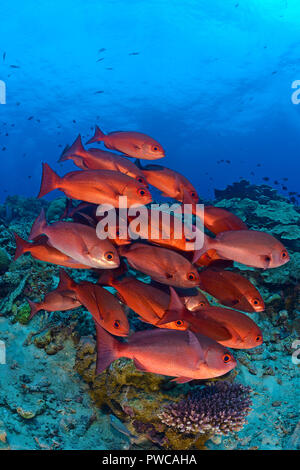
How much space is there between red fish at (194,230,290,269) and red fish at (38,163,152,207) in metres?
0.87

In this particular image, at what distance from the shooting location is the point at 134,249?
289cm

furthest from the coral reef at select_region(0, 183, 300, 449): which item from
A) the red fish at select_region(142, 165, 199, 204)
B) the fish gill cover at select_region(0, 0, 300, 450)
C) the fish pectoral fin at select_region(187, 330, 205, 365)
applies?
the red fish at select_region(142, 165, 199, 204)

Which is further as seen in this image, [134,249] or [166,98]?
[166,98]

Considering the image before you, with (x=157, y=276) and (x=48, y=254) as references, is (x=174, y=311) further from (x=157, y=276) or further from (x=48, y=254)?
(x=48, y=254)

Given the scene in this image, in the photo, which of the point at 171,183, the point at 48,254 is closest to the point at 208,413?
the point at 48,254

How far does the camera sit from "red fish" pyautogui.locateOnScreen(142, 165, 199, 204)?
3354 millimetres

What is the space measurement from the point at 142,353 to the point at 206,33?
40425mm

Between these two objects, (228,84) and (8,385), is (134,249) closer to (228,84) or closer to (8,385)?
(8,385)

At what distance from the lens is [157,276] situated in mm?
2840

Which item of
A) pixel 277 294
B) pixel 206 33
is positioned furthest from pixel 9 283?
pixel 206 33

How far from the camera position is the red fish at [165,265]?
9.08 feet

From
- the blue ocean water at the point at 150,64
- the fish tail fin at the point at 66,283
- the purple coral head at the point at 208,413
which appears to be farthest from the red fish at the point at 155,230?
the blue ocean water at the point at 150,64

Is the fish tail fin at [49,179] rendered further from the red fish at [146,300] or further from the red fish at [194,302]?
the red fish at [194,302]

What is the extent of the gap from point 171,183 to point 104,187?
927 millimetres
